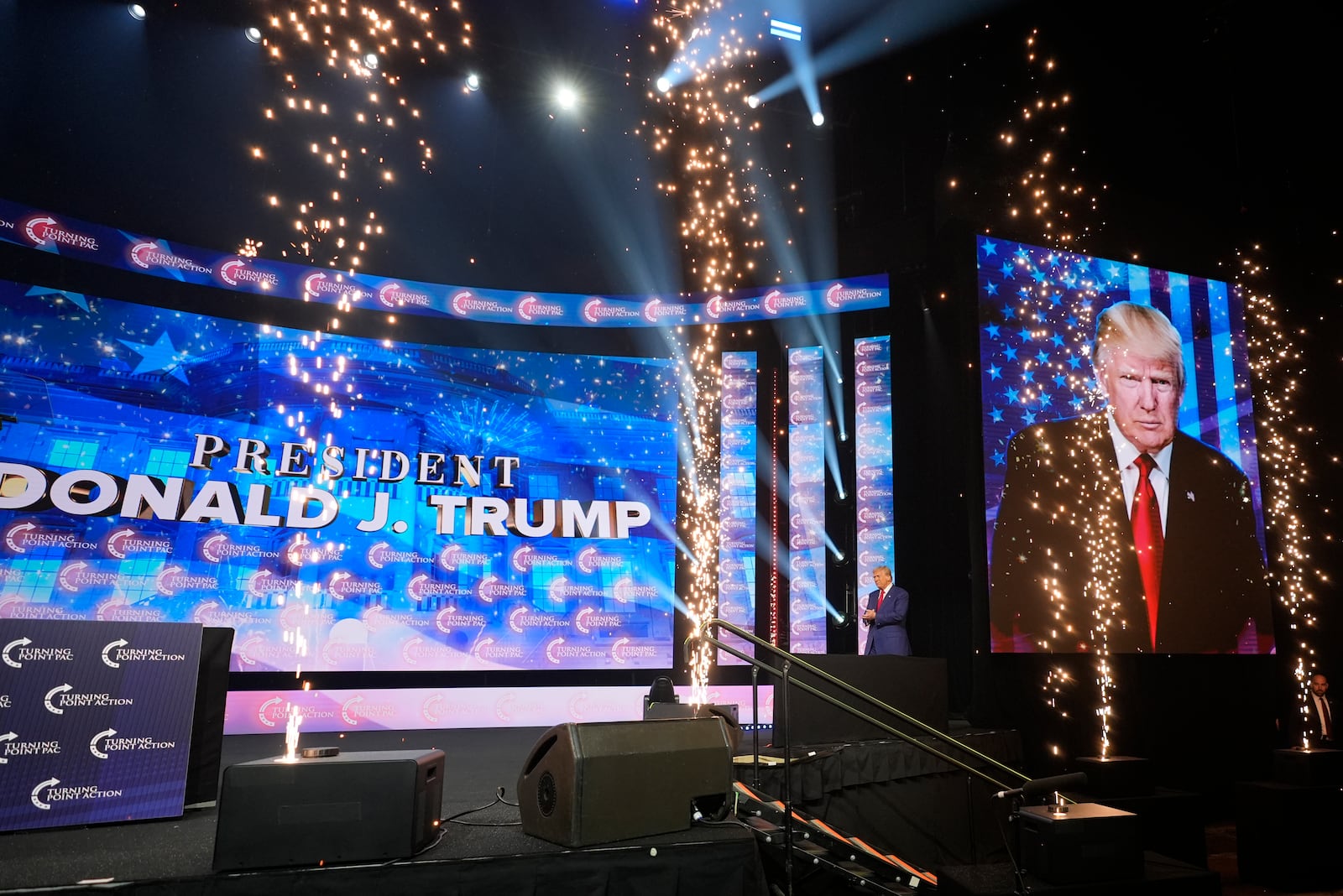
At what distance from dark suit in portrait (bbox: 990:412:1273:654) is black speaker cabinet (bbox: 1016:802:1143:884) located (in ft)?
9.72

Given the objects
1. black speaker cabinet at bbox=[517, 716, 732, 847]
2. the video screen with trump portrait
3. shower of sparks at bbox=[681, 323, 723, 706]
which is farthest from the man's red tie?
black speaker cabinet at bbox=[517, 716, 732, 847]

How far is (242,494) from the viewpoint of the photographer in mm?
6621

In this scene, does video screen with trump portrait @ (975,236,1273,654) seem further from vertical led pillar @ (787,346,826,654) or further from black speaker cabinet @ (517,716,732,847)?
black speaker cabinet @ (517,716,732,847)

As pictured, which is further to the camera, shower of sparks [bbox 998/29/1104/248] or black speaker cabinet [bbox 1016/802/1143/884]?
shower of sparks [bbox 998/29/1104/248]

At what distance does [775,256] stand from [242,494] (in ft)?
18.2

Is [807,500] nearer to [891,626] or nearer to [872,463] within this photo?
[872,463]

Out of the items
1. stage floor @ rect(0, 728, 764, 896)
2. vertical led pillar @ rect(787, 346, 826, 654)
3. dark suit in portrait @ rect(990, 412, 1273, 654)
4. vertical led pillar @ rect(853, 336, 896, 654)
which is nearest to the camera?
stage floor @ rect(0, 728, 764, 896)

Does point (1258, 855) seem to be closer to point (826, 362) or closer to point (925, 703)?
point (925, 703)

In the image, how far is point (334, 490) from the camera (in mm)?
6879

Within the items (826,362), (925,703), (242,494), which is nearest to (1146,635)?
(925,703)

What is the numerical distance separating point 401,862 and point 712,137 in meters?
6.79

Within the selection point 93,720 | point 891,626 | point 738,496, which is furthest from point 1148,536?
point 93,720

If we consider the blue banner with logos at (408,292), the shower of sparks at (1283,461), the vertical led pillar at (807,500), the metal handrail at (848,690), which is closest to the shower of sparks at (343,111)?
the blue banner with logos at (408,292)

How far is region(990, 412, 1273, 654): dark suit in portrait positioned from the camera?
547 cm
